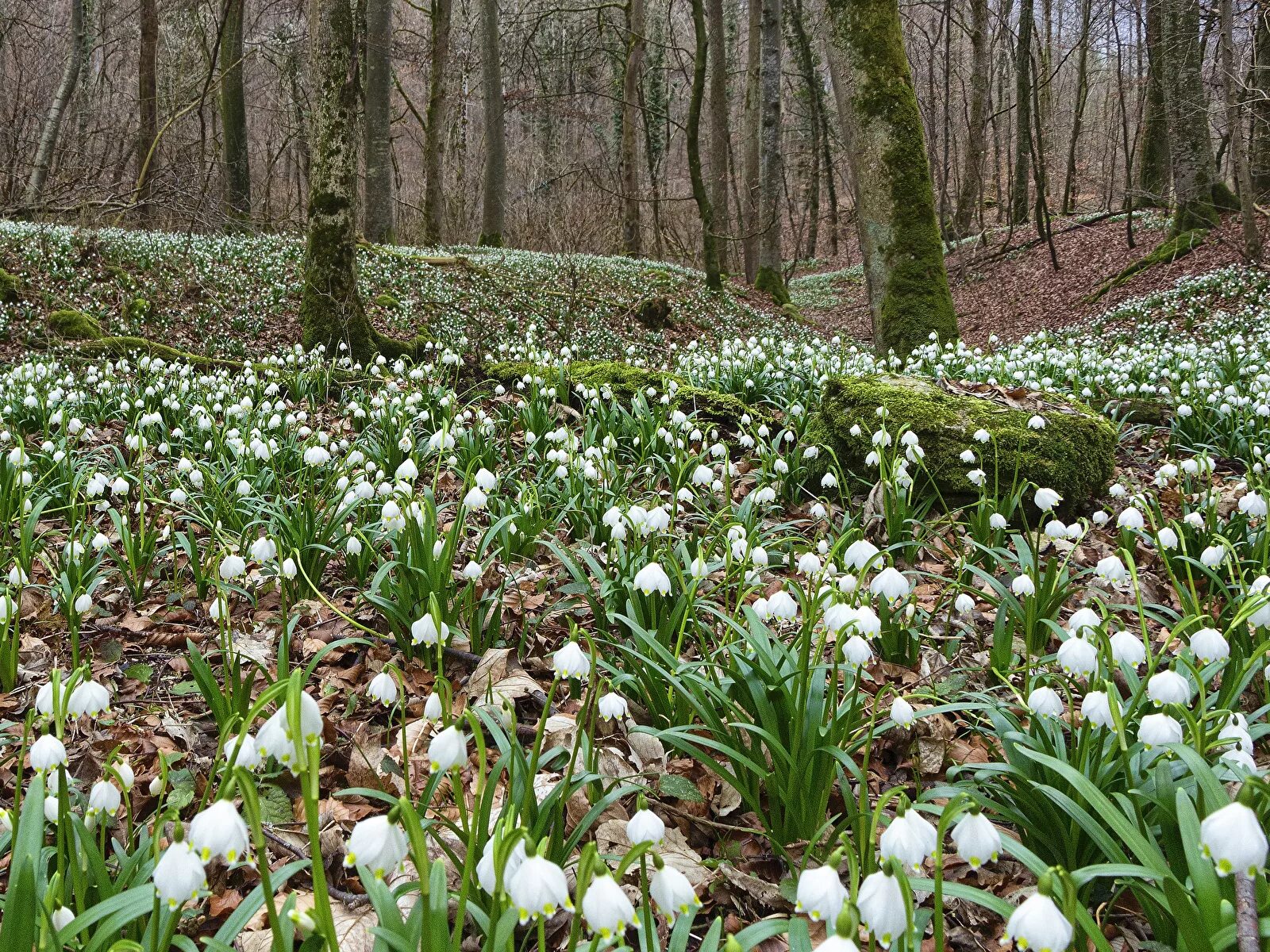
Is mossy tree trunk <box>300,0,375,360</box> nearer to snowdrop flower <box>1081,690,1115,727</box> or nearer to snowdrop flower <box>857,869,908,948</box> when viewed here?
snowdrop flower <box>1081,690,1115,727</box>

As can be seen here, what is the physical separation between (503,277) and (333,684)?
36.4 feet

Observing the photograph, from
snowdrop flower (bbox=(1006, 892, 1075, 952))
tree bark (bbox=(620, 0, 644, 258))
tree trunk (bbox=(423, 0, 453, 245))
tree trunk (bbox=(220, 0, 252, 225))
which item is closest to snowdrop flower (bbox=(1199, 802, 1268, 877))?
snowdrop flower (bbox=(1006, 892, 1075, 952))

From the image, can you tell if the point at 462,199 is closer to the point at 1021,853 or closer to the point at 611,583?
the point at 611,583

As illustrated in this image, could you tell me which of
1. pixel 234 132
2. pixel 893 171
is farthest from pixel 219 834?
pixel 234 132

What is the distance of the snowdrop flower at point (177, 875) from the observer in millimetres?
1139

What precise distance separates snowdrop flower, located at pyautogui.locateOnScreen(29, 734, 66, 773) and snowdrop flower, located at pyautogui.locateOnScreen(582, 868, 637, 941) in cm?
103

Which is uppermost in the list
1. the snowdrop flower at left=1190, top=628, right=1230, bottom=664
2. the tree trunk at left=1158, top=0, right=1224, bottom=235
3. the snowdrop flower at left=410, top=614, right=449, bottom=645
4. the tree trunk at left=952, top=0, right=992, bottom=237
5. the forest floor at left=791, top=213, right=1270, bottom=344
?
the tree trunk at left=952, top=0, right=992, bottom=237

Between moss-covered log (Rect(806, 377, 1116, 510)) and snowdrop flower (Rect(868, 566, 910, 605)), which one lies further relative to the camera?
moss-covered log (Rect(806, 377, 1116, 510))

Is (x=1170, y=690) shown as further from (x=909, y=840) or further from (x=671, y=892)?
(x=671, y=892)

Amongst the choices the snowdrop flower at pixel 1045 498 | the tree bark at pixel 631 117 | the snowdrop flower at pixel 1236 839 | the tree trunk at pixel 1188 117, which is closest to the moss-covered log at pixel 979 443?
the snowdrop flower at pixel 1045 498

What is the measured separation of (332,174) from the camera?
7.50 m

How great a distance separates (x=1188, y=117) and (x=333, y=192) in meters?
12.9

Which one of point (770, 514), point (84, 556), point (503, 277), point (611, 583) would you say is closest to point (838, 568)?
point (611, 583)

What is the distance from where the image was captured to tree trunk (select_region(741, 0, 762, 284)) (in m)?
18.4
